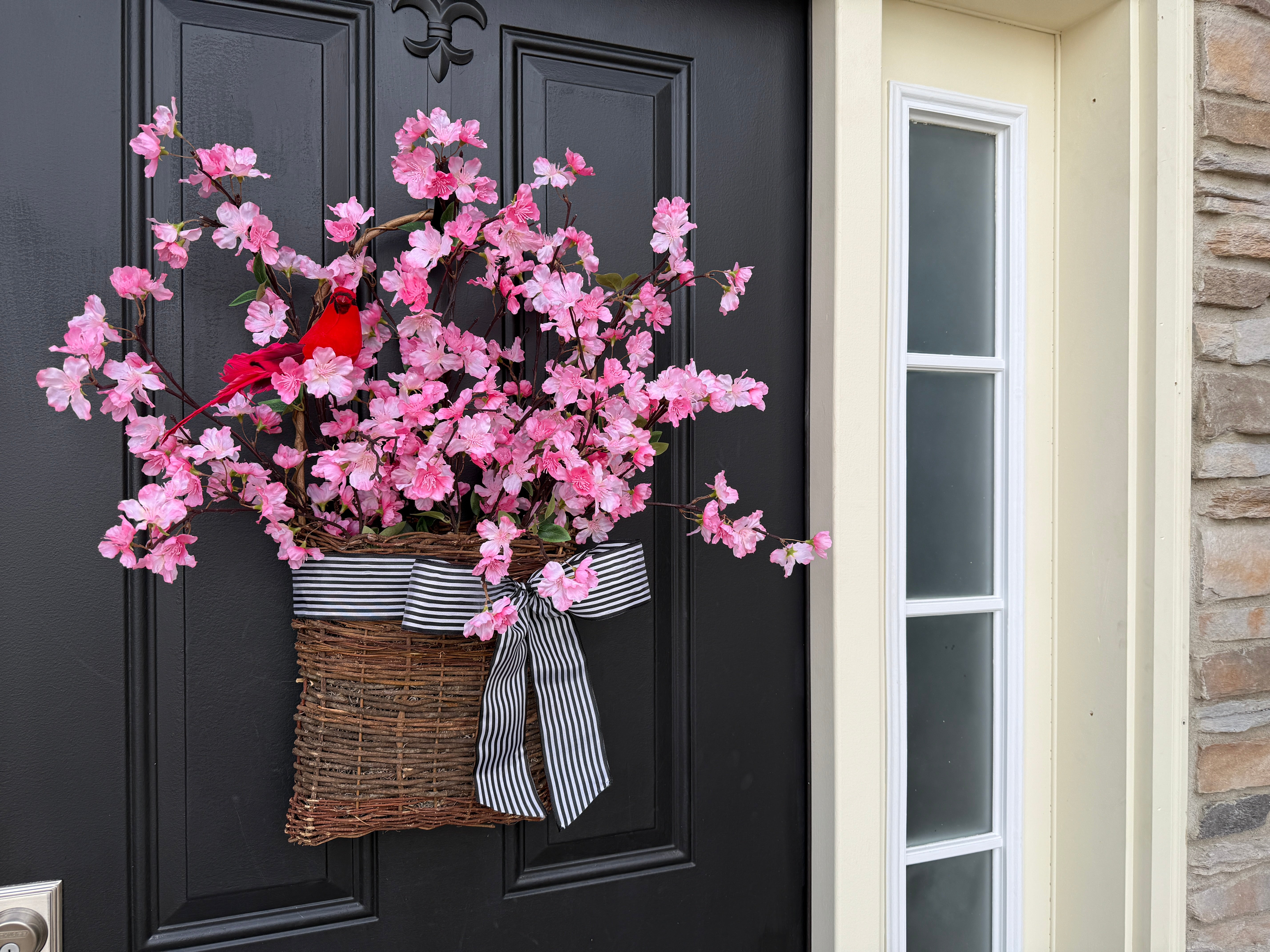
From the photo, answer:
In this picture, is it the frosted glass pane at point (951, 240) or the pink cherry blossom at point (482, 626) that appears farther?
the frosted glass pane at point (951, 240)

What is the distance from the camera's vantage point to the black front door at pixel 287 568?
34.6 inches

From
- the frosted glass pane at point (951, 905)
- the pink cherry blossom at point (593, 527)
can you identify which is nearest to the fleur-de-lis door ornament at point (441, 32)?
the pink cherry blossom at point (593, 527)

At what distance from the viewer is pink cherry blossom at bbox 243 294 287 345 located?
80 cm

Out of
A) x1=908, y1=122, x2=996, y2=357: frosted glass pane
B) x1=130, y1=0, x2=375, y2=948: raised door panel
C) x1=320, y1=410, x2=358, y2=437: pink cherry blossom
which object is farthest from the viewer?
x1=908, y1=122, x2=996, y2=357: frosted glass pane

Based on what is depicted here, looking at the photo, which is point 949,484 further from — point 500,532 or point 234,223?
point 234,223

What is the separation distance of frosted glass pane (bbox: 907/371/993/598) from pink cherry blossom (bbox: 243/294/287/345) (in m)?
0.87

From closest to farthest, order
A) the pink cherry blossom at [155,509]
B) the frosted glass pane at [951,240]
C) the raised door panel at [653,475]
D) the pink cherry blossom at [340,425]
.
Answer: the pink cherry blossom at [155,509] → the pink cherry blossom at [340,425] → the raised door panel at [653,475] → the frosted glass pane at [951,240]

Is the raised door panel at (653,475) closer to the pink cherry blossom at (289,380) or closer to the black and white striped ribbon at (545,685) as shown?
the black and white striped ribbon at (545,685)

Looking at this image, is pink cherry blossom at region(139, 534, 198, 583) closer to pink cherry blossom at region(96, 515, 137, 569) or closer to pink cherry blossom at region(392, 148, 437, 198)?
pink cherry blossom at region(96, 515, 137, 569)

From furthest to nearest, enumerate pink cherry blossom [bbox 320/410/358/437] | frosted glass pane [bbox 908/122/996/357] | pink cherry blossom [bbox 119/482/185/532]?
frosted glass pane [bbox 908/122/996/357], pink cherry blossom [bbox 320/410/358/437], pink cherry blossom [bbox 119/482/185/532]

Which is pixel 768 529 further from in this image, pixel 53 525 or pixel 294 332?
pixel 53 525

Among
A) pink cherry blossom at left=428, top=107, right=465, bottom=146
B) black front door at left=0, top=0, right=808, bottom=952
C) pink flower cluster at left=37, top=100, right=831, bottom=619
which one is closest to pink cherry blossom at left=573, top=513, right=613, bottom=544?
pink flower cluster at left=37, top=100, right=831, bottom=619

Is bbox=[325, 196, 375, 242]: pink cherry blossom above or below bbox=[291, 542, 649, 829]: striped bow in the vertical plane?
above

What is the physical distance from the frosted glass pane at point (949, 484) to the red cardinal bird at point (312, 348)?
32.1 inches
